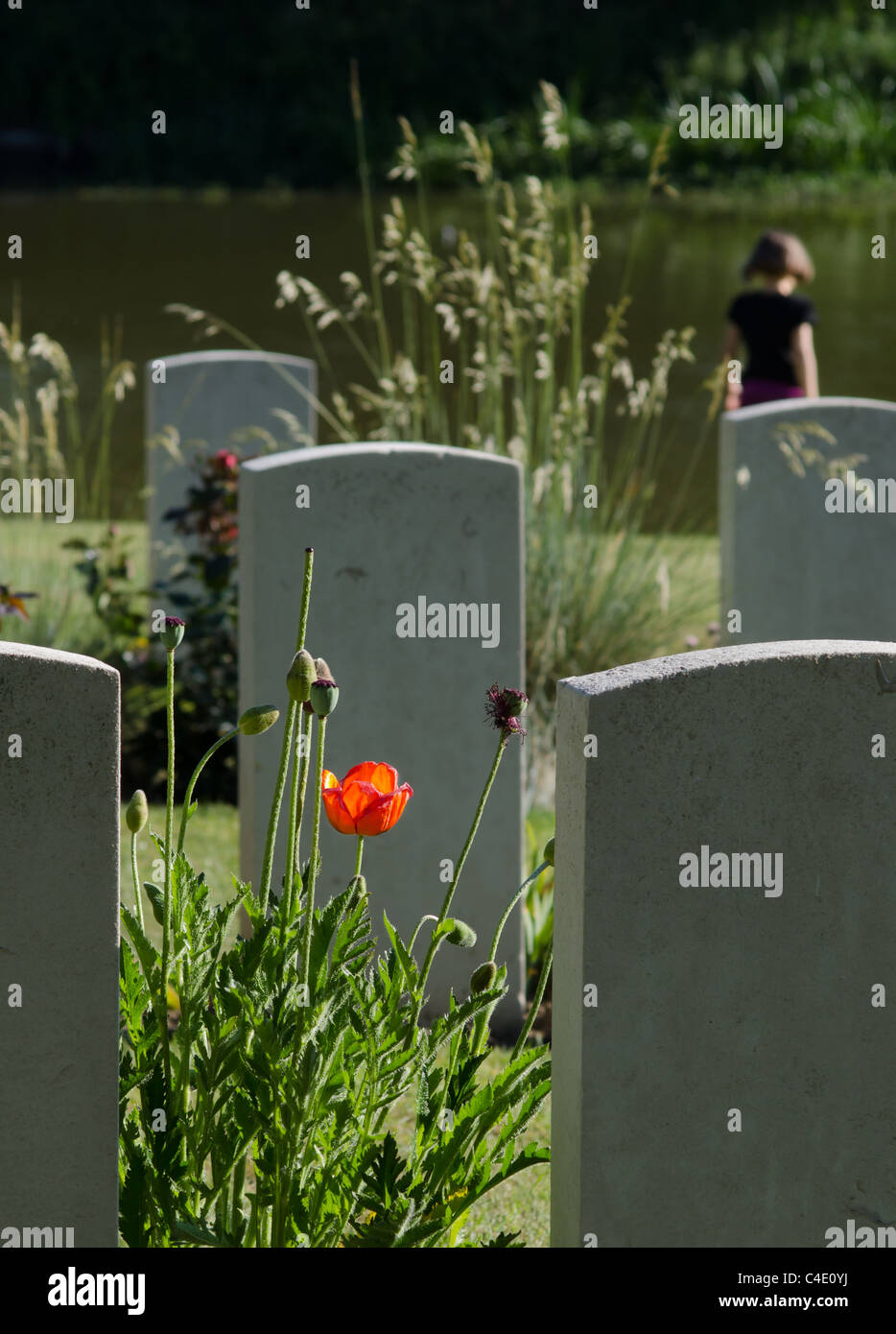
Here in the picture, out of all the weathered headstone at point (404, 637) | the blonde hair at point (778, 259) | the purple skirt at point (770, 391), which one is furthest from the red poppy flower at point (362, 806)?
the blonde hair at point (778, 259)

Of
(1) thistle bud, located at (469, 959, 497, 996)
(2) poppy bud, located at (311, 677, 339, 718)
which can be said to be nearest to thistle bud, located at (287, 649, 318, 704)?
(2) poppy bud, located at (311, 677, 339, 718)

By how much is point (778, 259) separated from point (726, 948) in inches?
187

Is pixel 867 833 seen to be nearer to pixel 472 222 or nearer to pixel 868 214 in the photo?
pixel 472 222

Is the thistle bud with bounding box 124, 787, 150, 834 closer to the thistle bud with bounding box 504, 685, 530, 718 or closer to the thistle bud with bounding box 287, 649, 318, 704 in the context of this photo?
the thistle bud with bounding box 287, 649, 318, 704

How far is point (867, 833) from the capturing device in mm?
2004

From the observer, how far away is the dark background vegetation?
22375 millimetres

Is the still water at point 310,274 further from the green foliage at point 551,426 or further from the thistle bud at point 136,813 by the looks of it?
the thistle bud at point 136,813

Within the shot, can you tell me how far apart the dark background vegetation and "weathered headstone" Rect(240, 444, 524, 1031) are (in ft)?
64.2

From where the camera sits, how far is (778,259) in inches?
246

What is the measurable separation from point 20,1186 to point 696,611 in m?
3.78

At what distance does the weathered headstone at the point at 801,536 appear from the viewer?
4.39 meters

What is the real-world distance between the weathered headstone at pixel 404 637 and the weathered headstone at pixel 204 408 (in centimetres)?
229
